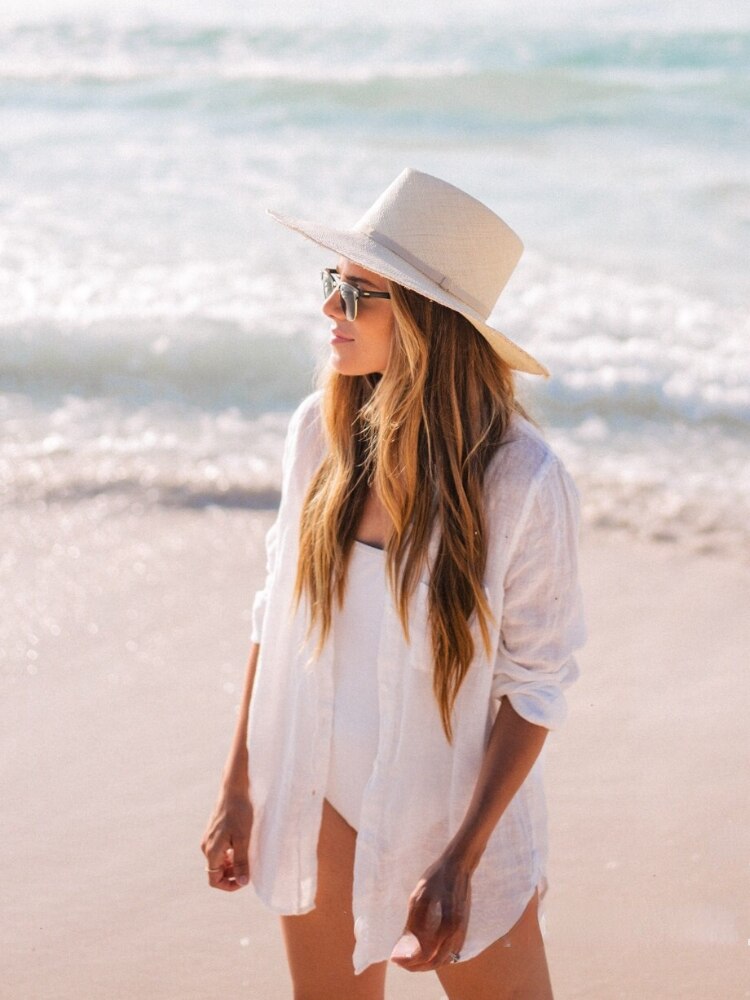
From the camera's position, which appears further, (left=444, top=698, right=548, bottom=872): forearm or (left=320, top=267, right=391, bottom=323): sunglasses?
(left=320, top=267, right=391, bottom=323): sunglasses

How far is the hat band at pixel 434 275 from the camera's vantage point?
2168mm

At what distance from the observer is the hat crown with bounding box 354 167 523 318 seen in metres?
2.18

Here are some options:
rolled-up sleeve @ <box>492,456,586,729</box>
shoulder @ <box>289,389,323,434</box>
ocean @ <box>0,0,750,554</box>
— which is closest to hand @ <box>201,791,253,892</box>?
rolled-up sleeve @ <box>492,456,586,729</box>

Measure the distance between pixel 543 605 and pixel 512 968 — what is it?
592 millimetres

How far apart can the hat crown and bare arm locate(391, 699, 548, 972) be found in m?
0.70

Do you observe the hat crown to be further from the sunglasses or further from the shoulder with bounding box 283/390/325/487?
the shoulder with bounding box 283/390/325/487

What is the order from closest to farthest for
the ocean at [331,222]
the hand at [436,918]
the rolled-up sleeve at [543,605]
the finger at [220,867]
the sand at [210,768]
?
1. the hand at [436,918]
2. the rolled-up sleeve at [543,605]
3. the finger at [220,867]
4. the sand at [210,768]
5. the ocean at [331,222]

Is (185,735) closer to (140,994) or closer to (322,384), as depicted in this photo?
(140,994)

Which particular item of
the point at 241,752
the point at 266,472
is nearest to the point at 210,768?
the point at 241,752

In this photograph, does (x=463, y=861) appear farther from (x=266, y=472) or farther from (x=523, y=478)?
(x=266, y=472)

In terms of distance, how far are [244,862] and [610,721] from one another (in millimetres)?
2205

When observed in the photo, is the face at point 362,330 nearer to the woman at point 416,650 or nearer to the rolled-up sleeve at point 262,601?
the woman at point 416,650

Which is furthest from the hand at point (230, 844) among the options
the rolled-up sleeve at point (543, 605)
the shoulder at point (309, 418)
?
the shoulder at point (309, 418)

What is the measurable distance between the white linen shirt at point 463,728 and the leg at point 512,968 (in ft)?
0.10
